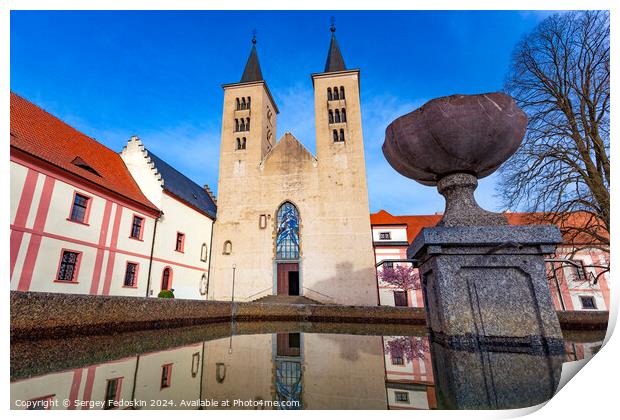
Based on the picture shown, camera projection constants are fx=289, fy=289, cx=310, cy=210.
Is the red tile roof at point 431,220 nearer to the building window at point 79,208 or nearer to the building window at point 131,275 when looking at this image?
the building window at point 131,275

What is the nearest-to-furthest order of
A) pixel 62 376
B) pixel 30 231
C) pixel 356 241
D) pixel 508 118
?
pixel 62 376
pixel 508 118
pixel 30 231
pixel 356 241

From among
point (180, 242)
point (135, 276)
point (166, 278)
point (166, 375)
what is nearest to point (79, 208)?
point (135, 276)

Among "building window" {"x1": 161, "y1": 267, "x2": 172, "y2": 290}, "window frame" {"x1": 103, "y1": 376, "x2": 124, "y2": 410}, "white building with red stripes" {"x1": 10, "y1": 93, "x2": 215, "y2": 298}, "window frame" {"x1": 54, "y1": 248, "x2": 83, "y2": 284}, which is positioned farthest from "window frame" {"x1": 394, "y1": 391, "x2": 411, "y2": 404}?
"building window" {"x1": 161, "y1": 267, "x2": 172, "y2": 290}

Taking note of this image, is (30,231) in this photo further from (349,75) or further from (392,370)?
(349,75)

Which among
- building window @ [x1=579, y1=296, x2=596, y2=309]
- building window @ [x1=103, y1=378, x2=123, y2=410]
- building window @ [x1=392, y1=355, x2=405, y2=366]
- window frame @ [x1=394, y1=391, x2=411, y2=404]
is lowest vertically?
window frame @ [x1=394, y1=391, x2=411, y2=404]

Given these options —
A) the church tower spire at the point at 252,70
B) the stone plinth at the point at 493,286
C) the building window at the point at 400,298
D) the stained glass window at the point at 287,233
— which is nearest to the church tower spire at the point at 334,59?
the church tower spire at the point at 252,70

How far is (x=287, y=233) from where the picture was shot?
71.7ft

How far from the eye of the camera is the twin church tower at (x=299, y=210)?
20.5m

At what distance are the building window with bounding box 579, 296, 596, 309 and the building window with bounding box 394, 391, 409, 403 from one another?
29629 millimetres

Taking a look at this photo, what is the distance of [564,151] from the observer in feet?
27.6

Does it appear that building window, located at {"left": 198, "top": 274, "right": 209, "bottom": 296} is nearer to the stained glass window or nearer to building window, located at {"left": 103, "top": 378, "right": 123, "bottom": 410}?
the stained glass window

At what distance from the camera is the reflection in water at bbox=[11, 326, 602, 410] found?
5.56 feet

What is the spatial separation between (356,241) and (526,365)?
18.4m

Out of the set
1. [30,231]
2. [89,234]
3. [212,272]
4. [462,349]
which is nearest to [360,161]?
[212,272]
